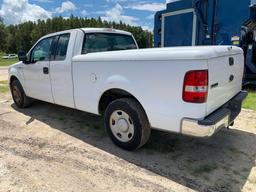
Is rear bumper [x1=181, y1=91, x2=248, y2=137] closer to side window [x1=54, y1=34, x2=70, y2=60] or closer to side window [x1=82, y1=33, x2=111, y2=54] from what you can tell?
side window [x1=82, y1=33, x2=111, y2=54]

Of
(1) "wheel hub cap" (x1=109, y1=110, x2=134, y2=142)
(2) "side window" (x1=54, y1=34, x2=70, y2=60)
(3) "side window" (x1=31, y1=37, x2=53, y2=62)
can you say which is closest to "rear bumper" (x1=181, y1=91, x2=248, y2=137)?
(1) "wheel hub cap" (x1=109, y1=110, x2=134, y2=142)

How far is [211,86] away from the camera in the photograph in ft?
10.2

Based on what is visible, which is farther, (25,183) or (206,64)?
(25,183)

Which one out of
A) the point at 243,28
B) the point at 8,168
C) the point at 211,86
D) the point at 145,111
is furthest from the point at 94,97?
the point at 243,28

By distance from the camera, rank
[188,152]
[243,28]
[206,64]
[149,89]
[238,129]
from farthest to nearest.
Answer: [243,28] → [238,129] → [188,152] → [149,89] → [206,64]

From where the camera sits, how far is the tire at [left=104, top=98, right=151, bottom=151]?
367 cm

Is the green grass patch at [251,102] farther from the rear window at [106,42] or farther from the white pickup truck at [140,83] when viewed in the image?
the rear window at [106,42]

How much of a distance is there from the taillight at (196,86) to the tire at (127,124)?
836 millimetres

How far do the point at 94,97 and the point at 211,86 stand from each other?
1.92 meters

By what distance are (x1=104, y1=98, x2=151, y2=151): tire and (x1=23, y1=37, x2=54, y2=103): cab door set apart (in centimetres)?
186

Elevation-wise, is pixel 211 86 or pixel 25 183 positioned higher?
pixel 211 86

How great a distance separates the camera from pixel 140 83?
349 cm

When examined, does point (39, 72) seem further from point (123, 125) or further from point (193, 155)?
point (193, 155)

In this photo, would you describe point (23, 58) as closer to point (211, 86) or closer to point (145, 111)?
point (145, 111)
